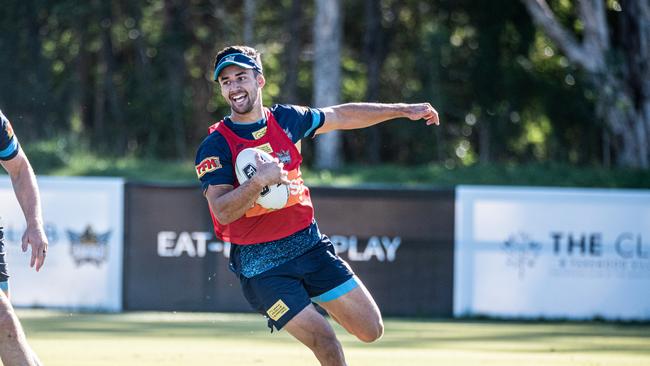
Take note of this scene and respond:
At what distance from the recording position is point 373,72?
2323 cm

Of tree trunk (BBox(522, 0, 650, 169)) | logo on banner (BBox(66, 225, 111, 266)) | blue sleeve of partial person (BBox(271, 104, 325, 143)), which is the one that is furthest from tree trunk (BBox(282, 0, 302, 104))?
blue sleeve of partial person (BBox(271, 104, 325, 143))

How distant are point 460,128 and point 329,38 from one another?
4.96m

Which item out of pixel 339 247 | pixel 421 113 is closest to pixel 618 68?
pixel 339 247

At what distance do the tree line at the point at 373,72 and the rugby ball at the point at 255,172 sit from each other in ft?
43.2

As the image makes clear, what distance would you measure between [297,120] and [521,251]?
22.8 ft

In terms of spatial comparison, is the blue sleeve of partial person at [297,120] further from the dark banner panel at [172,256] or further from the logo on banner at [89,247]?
the logo on banner at [89,247]

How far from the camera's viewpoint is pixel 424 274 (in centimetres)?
1330

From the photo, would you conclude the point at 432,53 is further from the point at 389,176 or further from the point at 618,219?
the point at 618,219

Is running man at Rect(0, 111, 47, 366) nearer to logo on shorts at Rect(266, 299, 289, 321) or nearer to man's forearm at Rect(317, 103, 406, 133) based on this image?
logo on shorts at Rect(266, 299, 289, 321)

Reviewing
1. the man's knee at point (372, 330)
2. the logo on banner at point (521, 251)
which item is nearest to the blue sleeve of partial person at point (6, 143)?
the man's knee at point (372, 330)

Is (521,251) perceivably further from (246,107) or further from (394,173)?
(246,107)

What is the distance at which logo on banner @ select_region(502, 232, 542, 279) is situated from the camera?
13078mm

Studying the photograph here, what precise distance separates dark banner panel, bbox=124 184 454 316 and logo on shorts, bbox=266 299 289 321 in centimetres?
690

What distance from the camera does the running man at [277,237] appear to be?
6180 mm
